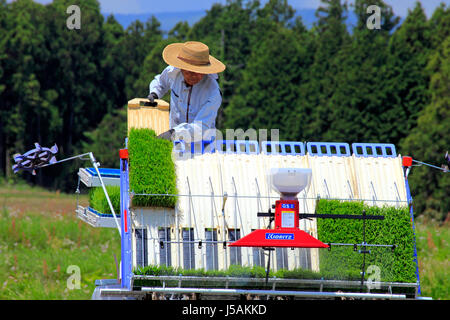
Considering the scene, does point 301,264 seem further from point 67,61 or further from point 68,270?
point 67,61

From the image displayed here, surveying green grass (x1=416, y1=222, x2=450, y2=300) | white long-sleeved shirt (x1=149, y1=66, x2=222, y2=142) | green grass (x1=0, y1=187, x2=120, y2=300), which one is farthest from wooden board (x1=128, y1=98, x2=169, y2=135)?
green grass (x1=416, y1=222, x2=450, y2=300)

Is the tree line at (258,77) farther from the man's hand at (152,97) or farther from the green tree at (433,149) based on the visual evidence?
the man's hand at (152,97)

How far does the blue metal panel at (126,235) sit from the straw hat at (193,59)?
1.62 m

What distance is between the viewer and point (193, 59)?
10422 millimetres

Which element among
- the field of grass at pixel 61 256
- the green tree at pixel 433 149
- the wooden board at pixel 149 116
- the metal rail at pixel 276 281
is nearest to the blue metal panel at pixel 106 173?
the wooden board at pixel 149 116

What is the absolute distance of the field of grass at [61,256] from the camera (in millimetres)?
17344

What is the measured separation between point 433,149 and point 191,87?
2232 cm

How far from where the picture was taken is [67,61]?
5188cm

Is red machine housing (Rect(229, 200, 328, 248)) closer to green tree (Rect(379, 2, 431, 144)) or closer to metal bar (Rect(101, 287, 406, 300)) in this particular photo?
metal bar (Rect(101, 287, 406, 300))

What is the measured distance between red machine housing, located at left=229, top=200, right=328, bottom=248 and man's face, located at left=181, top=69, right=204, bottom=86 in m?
3.03

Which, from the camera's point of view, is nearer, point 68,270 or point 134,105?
point 134,105

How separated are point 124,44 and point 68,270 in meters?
38.8
